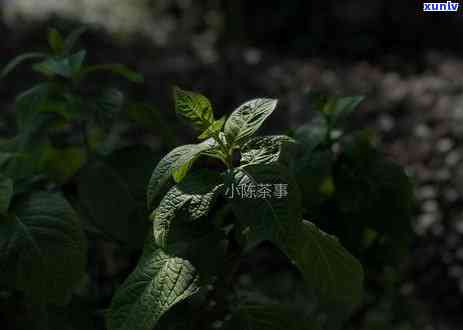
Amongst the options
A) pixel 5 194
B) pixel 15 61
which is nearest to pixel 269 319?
pixel 5 194

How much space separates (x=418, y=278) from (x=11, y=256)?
125 inches

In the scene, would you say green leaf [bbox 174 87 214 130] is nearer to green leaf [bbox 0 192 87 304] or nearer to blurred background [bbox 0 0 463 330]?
green leaf [bbox 0 192 87 304]

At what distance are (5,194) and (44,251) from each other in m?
0.14

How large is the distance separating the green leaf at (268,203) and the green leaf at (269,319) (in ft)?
0.80

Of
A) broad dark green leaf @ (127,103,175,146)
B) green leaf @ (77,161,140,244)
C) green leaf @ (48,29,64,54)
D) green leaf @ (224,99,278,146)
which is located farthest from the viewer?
green leaf @ (48,29,64,54)

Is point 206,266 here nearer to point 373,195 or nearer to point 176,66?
point 373,195

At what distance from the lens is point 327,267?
118 centimetres

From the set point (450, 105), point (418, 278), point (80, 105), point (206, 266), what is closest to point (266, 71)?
point (450, 105)

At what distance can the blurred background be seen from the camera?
3.99 meters

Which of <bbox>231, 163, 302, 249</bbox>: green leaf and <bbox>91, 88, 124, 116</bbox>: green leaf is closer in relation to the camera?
<bbox>231, 163, 302, 249</bbox>: green leaf

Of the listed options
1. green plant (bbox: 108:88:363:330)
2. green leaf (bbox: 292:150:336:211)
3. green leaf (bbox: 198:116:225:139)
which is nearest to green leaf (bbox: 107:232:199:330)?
green plant (bbox: 108:88:363:330)

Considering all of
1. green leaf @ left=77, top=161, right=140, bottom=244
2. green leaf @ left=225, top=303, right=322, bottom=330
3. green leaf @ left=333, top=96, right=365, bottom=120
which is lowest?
green leaf @ left=225, top=303, right=322, bottom=330

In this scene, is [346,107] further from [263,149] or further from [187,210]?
[187,210]

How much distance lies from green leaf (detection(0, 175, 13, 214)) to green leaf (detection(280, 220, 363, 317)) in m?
0.56
